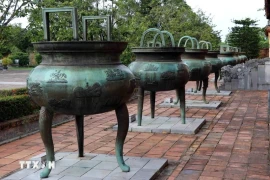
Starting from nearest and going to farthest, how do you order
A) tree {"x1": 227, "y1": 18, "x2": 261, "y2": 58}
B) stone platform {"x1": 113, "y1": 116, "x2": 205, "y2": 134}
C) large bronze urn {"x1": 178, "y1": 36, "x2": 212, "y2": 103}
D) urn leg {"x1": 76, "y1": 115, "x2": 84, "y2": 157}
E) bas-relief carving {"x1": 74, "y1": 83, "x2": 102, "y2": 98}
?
bas-relief carving {"x1": 74, "y1": 83, "x2": 102, "y2": 98} < urn leg {"x1": 76, "y1": 115, "x2": 84, "y2": 157} < stone platform {"x1": 113, "y1": 116, "x2": 205, "y2": 134} < large bronze urn {"x1": 178, "y1": 36, "x2": 212, "y2": 103} < tree {"x1": 227, "y1": 18, "x2": 261, "y2": 58}

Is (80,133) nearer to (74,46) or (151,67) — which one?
(74,46)

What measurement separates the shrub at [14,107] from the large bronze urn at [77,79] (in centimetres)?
229

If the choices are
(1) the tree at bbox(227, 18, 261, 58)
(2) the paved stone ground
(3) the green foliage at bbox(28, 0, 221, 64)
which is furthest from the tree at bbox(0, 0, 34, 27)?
(1) the tree at bbox(227, 18, 261, 58)

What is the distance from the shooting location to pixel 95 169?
4109 millimetres

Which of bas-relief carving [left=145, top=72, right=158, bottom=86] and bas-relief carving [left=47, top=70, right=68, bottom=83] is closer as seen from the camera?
bas-relief carving [left=47, top=70, right=68, bottom=83]

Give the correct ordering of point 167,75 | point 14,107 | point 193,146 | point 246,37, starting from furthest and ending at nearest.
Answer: point 246,37 < point 14,107 < point 167,75 < point 193,146

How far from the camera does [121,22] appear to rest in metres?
11.8

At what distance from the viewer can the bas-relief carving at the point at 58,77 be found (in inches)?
139

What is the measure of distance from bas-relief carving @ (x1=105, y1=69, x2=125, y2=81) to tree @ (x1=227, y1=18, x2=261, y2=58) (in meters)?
31.1

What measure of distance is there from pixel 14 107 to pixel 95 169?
100.0 inches

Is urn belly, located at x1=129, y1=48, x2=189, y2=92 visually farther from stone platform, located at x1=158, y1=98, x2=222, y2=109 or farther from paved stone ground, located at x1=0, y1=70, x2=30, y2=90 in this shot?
paved stone ground, located at x1=0, y1=70, x2=30, y2=90

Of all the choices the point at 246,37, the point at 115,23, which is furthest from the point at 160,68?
the point at 246,37

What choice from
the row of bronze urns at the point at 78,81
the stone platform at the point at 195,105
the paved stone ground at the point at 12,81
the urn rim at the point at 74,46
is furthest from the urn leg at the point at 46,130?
the paved stone ground at the point at 12,81

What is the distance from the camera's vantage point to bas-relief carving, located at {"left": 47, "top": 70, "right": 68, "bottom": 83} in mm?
3527
